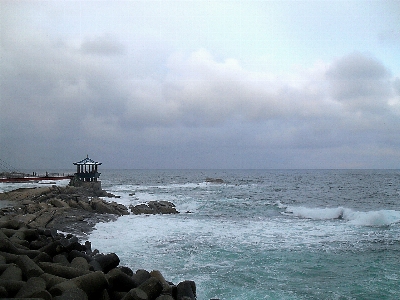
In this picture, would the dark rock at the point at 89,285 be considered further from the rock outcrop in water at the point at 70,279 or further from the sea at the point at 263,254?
the sea at the point at 263,254

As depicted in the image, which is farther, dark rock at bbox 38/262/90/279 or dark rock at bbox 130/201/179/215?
dark rock at bbox 130/201/179/215

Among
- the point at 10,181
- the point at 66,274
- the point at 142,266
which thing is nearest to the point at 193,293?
the point at 66,274

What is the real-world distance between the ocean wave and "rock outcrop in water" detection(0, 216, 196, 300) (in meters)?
17.2

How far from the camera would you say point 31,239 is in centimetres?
885

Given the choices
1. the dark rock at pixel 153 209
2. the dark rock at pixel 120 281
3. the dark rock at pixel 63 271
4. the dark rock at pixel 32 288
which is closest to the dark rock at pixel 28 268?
the dark rock at pixel 63 271

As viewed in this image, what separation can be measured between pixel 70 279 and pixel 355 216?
2105cm

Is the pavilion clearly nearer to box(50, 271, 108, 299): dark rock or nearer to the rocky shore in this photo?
the rocky shore

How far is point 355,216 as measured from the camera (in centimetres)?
2225

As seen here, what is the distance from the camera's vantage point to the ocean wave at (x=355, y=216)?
20.3m

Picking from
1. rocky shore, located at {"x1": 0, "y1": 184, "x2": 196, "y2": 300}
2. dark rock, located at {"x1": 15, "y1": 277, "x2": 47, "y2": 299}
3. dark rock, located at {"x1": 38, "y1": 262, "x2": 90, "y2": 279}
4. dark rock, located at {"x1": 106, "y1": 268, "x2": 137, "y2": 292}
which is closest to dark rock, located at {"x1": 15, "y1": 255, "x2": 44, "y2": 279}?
rocky shore, located at {"x1": 0, "y1": 184, "x2": 196, "y2": 300}

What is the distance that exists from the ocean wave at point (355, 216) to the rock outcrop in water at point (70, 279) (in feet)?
56.3

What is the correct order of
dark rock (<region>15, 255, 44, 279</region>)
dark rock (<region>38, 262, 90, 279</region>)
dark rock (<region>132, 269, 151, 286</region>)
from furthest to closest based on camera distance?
dark rock (<region>132, 269, 151, 286</region>) → dark rock (<region>38, 262, 90, 279</region>) → dark rock (<region>15, 255, 44, 279</region>)

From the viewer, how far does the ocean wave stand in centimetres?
2030

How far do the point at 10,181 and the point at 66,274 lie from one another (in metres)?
51.9
